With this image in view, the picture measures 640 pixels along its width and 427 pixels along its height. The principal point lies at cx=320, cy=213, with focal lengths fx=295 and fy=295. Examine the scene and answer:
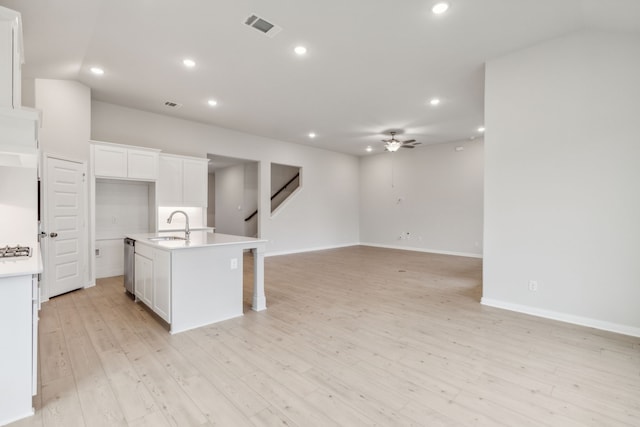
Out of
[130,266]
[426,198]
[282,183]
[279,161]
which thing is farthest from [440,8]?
[282,183]

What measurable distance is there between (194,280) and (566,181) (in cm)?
425

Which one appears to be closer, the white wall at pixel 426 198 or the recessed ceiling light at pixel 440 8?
the recessed ceiling light at pixel 440 8

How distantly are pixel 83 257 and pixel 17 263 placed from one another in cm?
307

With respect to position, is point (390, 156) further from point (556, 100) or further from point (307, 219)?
point (556, 100)

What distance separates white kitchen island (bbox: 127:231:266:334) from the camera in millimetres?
3008

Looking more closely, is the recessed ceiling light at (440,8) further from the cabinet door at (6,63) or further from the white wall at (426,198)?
the white wall at (426,198)

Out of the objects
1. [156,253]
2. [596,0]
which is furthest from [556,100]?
[156,253]

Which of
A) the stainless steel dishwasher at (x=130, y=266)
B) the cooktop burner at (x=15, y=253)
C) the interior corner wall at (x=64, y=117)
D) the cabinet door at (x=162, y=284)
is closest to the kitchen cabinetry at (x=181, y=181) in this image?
the interior corner wall at (x=64, y=117)

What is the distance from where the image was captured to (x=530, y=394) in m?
2.03

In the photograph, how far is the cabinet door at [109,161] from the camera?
15.6 ft

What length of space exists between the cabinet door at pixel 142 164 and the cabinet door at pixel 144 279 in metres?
2.01

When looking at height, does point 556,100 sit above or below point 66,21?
below

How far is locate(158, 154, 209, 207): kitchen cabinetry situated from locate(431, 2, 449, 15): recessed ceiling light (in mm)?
4960

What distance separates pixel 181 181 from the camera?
5895 mm
